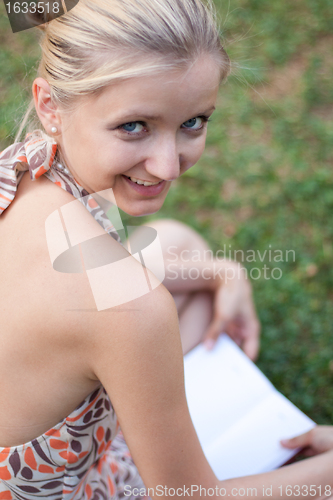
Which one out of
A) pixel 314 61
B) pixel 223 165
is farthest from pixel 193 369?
pixel 314 61

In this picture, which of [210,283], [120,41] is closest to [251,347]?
[210,283]

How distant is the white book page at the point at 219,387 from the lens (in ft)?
6.12

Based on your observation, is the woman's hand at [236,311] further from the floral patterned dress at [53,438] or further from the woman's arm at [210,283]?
the floral patterned dress at [53,438]

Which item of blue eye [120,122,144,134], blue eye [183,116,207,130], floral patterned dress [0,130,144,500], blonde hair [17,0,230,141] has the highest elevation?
blonde hair [17,0,230,141]

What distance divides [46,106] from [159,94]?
0.39m

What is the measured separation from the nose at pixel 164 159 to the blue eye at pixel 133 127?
6 centimetres

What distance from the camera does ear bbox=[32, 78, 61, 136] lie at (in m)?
1.31

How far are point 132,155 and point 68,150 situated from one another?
0.65 ft

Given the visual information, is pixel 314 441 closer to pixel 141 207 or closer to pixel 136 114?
pixel 141 207

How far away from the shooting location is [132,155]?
1.23 m

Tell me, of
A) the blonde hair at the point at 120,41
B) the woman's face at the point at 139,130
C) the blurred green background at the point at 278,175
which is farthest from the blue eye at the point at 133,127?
the blurred green background at the point at 278,175

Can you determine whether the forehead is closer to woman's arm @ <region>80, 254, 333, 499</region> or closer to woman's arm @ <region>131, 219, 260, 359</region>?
woman's arm @ <region>80, 254, 333, 499</region>

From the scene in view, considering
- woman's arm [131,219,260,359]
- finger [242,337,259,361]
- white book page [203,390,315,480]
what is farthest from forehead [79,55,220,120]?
finger [242,337,259,361]

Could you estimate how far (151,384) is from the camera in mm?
1122
